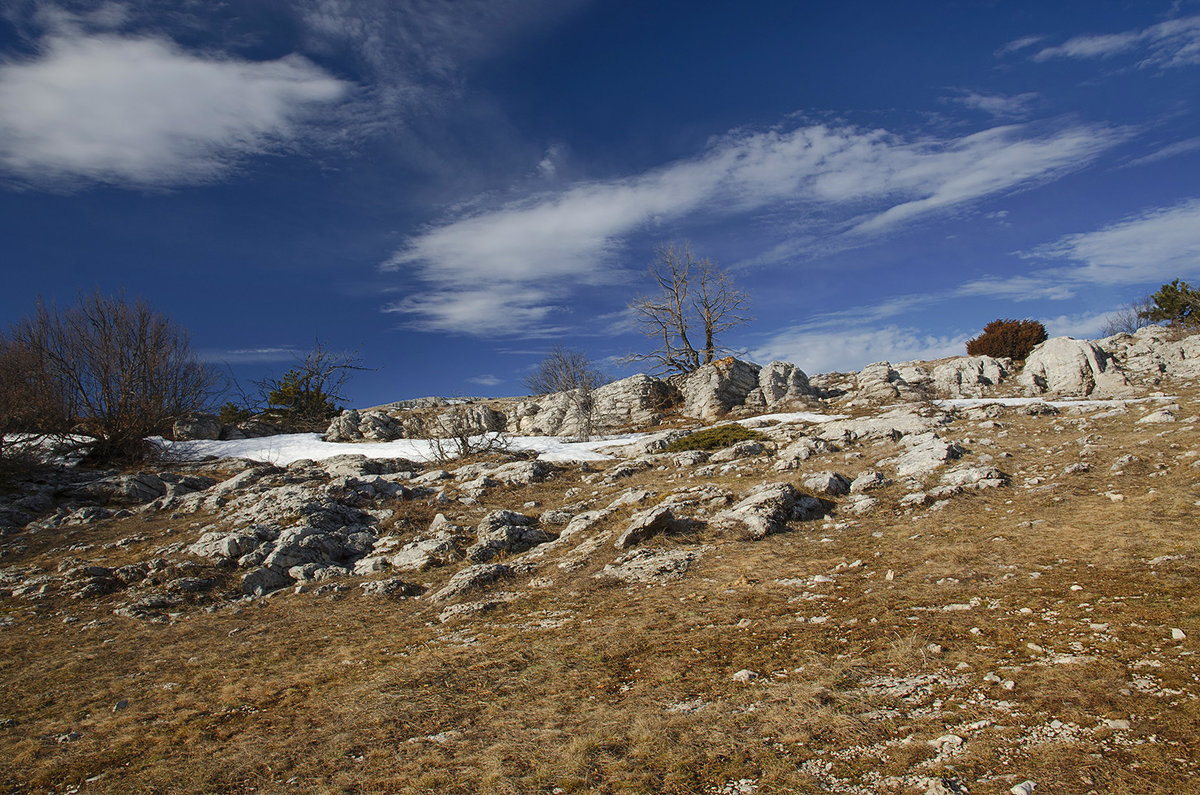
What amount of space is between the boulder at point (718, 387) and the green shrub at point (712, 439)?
9965 mm

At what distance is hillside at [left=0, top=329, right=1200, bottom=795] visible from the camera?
4227 mm

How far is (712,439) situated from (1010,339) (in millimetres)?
26756

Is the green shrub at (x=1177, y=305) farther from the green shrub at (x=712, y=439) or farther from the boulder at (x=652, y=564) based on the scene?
the boulder at (x=652, y=564)

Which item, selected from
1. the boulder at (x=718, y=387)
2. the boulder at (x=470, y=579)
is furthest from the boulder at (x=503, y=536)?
the boulder at (x=718, y=387)

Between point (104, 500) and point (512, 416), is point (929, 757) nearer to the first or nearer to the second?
point (104, 500)

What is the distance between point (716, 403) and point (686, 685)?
26586mm

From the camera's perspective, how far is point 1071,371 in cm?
2444

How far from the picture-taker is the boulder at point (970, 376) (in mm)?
27500

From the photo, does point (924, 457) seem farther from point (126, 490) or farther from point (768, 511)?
point (126, 490)

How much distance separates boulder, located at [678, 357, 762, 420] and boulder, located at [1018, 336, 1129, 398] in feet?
43.5

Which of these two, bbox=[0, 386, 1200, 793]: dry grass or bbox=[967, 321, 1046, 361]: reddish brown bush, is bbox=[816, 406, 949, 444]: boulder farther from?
bbox=[967, 321, 1046, 361]: reddish brown bush

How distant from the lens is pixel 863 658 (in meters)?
5.50

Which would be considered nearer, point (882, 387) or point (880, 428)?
point (880, 428)

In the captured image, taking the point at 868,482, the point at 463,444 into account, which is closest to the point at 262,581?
the point at 868,482
